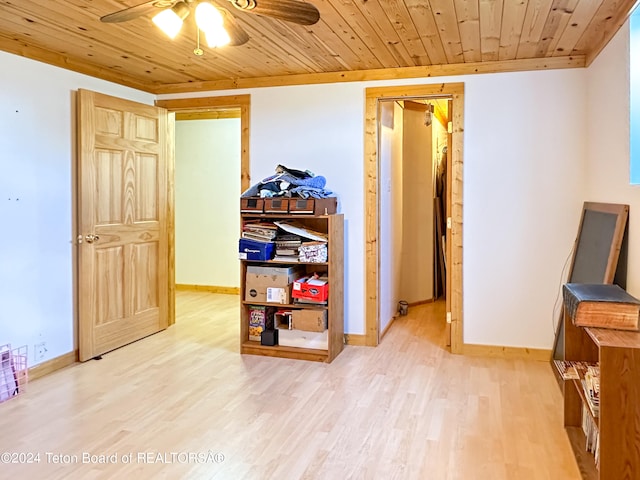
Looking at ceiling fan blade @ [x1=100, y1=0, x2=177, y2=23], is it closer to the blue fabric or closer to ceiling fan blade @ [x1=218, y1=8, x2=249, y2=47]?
ceiling fan blade @ [x1=218, y1=8, x2=249, y2=47]

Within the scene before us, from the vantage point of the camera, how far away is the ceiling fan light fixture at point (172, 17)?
2.21m

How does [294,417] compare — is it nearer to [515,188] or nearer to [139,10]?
[139,10]

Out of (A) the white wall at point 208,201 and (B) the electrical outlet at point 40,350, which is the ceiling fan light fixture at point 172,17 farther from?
(A) the white wall at point 208,201

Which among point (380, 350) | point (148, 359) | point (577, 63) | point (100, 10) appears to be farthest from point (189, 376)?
point (577, 63)

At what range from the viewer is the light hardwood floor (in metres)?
2.39

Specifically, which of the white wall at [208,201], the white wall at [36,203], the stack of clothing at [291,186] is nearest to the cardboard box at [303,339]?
the stack of clothing at [291,186]

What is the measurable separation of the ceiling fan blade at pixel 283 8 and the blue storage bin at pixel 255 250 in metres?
2.02

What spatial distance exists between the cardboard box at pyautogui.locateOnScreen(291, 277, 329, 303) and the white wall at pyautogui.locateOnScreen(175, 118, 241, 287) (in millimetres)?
2971

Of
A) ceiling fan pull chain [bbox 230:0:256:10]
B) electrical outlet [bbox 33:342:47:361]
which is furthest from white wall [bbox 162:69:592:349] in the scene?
electrical outlet [bbox 33:342:47:361]

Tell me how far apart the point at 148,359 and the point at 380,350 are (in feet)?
6.32

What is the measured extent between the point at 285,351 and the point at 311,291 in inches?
22.7

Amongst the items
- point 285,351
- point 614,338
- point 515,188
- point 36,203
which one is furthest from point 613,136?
point 36,203

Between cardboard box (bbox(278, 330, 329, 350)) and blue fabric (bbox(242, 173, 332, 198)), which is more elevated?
blue fabric (bbox(242, 173, 332, 198))

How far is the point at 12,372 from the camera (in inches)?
129
